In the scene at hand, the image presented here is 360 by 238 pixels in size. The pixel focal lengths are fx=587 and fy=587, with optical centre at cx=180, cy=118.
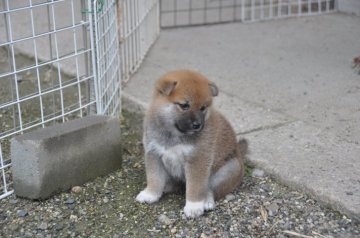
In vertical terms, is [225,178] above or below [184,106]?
below

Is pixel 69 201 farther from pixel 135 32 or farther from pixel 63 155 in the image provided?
pixel 135 32

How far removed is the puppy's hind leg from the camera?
12.0 ft

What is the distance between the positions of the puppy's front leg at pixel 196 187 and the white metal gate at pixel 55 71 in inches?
42.7

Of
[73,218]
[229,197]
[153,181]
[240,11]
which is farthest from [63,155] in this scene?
[240,11]

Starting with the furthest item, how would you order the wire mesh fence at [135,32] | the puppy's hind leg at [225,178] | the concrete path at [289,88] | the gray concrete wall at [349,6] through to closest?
the gray concrete wall at [349,6] < the wire mesh fence at [135,32] < the concrete path at [289,88] < the puppy's hind leg at [225,178]

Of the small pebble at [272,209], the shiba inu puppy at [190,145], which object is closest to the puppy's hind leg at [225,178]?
the shiba inu puppy at [190,145]

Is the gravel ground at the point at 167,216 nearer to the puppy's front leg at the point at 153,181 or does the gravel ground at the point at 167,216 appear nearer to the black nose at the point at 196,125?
the puppy's front leg at the point at 153,181

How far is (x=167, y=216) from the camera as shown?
11.7 ft

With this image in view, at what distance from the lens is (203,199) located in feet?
11.7

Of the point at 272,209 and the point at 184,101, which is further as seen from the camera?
the point at 272,209

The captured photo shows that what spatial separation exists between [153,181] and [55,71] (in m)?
2.52

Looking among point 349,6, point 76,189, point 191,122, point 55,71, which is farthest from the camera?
point 349,6

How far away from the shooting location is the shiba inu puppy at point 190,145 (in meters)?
3.39

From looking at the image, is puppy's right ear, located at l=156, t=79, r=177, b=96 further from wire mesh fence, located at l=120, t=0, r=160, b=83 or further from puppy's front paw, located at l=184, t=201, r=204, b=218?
wire mesh fence, located at l=120, t=0, r=160, b=83
